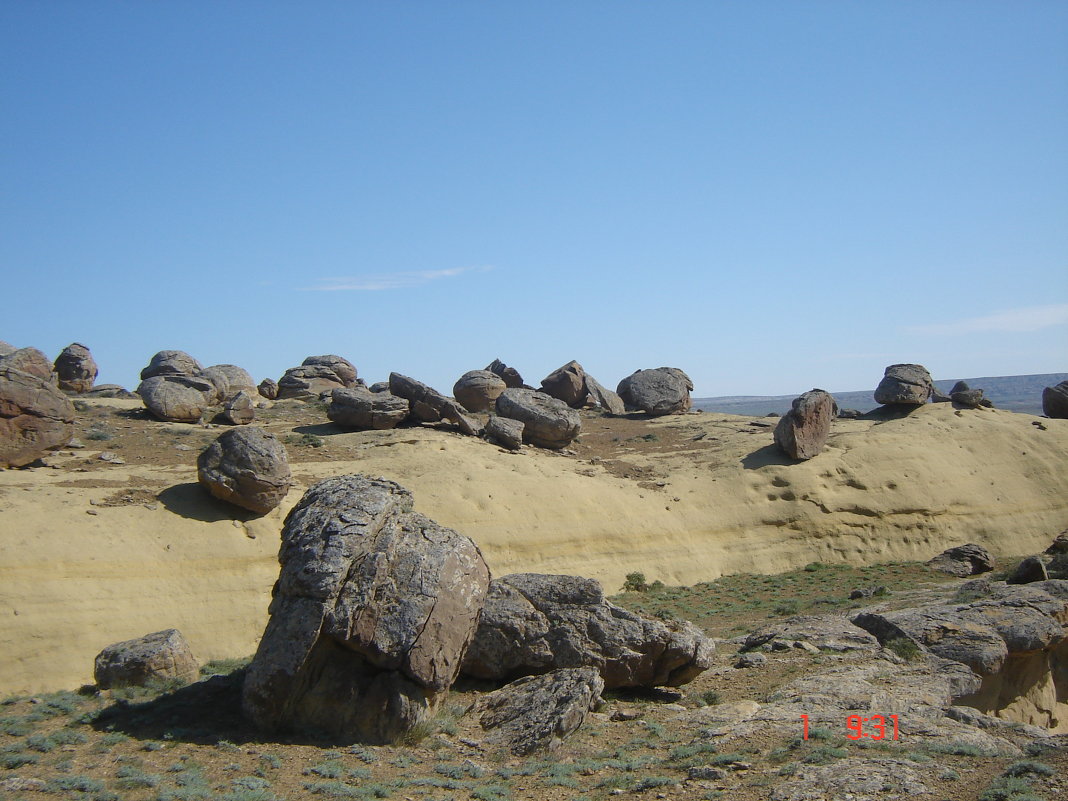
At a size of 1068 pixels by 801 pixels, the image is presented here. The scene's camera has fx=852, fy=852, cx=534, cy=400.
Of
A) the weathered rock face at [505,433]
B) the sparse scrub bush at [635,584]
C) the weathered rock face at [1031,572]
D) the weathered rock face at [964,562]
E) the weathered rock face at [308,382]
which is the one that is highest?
the weathered rock face at [308,382]

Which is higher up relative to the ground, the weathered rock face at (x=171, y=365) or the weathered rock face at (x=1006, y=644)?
the weathered rock face at (x=171, y=365)

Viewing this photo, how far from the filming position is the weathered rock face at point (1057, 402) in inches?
1897

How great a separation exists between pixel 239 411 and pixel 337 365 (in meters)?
16.5

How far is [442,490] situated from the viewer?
31.4 meters

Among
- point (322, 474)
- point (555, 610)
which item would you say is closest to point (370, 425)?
point (322, 474)

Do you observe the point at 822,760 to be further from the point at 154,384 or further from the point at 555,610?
the point at 154,384

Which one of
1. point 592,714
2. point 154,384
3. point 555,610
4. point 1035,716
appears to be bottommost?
point 1035,716

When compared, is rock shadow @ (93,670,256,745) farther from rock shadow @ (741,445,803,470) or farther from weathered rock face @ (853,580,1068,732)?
rock shadow @ (741,445,803,470)

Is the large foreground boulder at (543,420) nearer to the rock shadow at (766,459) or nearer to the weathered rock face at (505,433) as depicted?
the weathered rock face at (505,433)

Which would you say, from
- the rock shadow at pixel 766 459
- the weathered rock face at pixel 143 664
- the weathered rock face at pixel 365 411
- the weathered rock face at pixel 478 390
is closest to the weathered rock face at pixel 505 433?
the weathered rock face at pixel 365 411

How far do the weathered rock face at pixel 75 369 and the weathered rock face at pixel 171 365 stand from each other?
2725 mm

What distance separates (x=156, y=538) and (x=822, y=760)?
801 inches

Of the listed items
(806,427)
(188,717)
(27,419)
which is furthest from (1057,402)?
(27,419)
